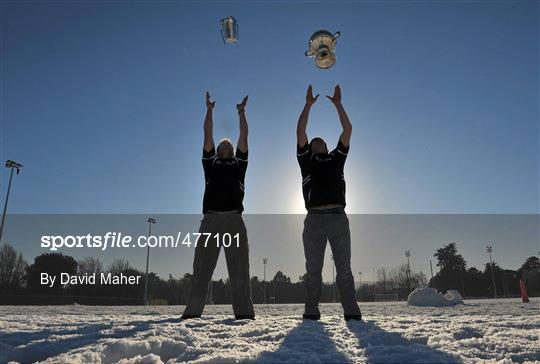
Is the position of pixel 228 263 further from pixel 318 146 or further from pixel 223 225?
pixel 318 146

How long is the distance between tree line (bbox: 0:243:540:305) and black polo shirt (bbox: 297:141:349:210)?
29.5m

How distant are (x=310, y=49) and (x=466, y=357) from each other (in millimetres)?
5581

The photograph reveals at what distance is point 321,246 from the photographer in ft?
15.0

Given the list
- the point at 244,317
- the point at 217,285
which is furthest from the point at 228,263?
the point at 217,285

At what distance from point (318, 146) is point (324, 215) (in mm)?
963

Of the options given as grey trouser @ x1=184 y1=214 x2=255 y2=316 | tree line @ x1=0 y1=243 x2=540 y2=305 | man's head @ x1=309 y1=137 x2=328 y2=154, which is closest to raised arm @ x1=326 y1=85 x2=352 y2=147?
man's head @ x1=309 y1=137 x2=328 y2=154

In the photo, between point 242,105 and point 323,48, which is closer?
point 242,105

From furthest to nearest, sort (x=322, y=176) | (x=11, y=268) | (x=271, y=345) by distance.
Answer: (x=11, y=268)
(x=322, y=176)
(x=271, y=345)

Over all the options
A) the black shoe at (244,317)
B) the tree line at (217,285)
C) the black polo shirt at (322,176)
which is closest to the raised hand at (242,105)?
the black polo shirt at (322,176)

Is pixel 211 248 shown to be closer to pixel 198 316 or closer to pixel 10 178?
pixel 198 316

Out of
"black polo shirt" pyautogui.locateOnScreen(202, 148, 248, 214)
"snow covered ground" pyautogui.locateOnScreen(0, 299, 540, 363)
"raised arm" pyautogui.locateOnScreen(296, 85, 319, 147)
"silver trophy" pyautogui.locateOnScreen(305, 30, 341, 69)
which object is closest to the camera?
"snow covered ground" pyautogui.locateOnScreen(0, 299, 540, 363)

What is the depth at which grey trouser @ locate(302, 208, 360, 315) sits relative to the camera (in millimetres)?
4352

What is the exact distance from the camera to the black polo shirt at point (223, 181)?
477cm

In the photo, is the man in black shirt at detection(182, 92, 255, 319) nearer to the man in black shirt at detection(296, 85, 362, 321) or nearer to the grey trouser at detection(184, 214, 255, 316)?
the grey trouser at detection(184, 214, 255, 316)
